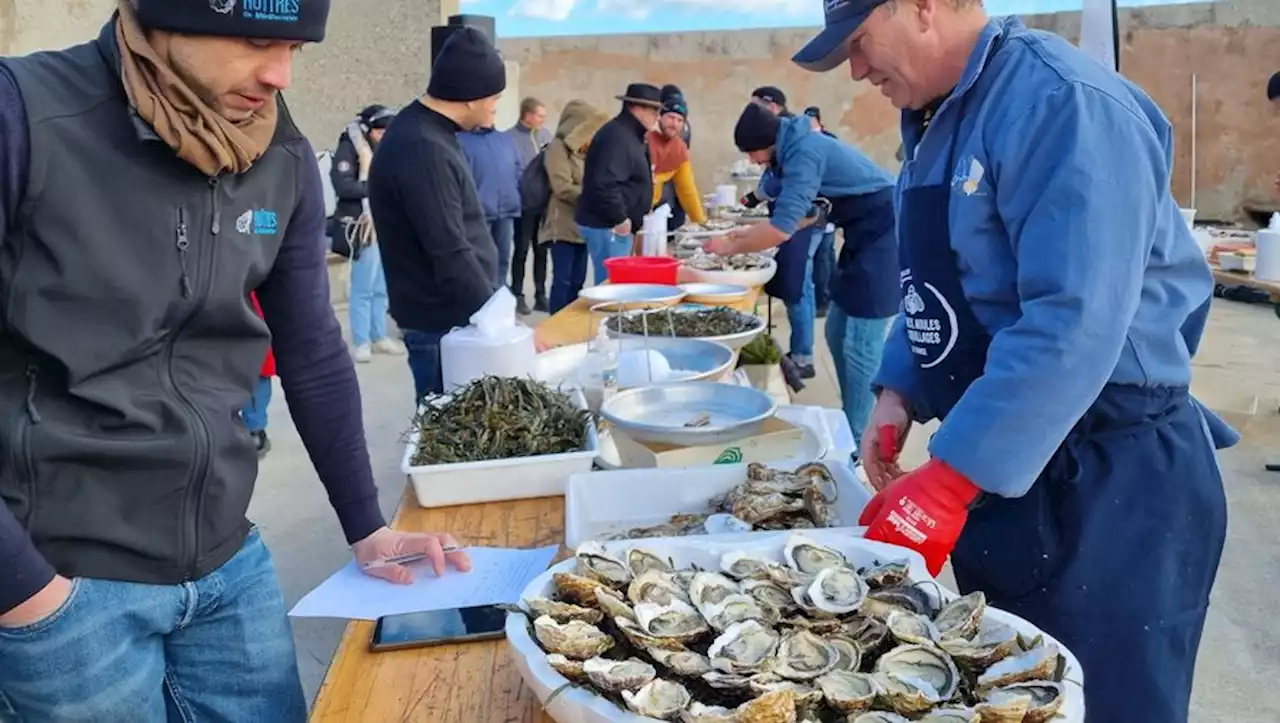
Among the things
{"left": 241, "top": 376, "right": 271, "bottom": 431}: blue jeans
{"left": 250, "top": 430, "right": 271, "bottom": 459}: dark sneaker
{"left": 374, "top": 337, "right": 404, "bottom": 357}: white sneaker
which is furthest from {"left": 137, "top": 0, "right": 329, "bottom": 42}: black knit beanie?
{"left": 374, "top": 337, "right": 404, "bottom": 357}: white sneaker

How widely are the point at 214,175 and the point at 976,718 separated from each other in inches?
44.1

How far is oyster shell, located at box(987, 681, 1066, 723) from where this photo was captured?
3.26 ft

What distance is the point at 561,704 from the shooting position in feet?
3.54

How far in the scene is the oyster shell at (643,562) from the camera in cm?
133

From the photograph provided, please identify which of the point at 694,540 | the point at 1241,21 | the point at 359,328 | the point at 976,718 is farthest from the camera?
the point at 1241,21

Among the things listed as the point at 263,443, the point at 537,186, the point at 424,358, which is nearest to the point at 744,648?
the point at 424,358

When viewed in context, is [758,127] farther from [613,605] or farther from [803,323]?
[613,605]

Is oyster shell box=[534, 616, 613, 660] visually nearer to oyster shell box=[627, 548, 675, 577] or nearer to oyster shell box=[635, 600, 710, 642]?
oyster shell box=[635, 600, 710, 642]

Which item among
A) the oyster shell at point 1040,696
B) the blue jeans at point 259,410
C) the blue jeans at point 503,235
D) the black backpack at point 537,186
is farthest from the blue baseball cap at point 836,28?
the black backpack at point 537,186

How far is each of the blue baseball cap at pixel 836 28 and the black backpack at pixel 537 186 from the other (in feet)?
22.9

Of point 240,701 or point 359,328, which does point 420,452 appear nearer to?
point 240,701

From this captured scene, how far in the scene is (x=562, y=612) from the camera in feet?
3.96

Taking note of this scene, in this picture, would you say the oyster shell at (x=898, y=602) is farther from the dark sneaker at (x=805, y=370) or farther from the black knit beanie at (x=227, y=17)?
the dark sneaker at (x=805, y=370)

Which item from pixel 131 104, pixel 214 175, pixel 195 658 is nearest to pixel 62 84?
pixel 131 104
